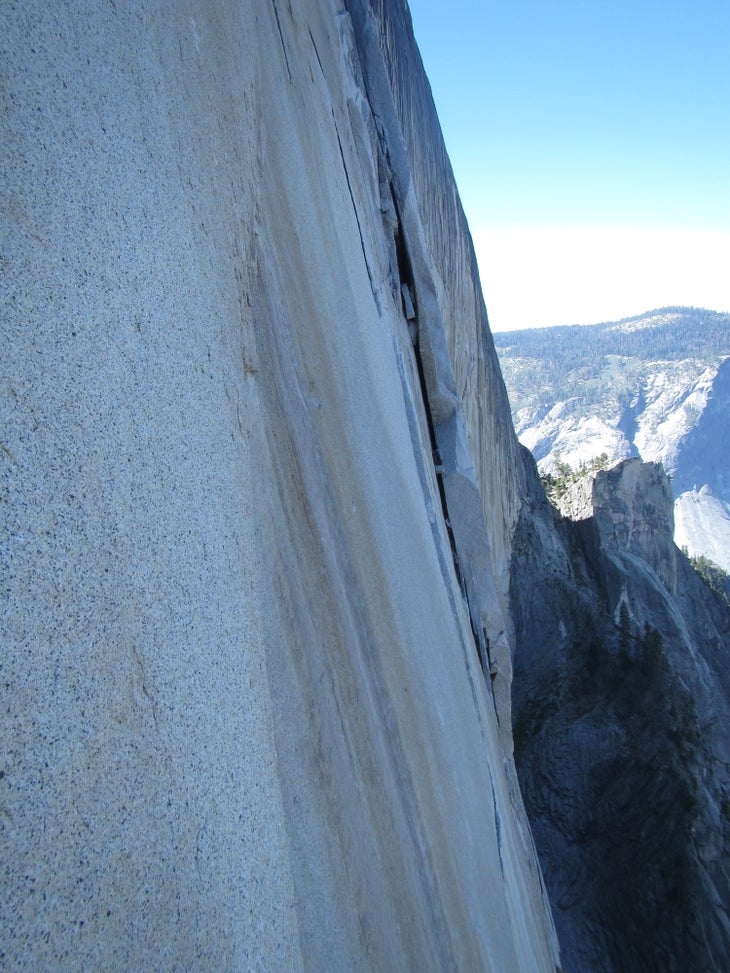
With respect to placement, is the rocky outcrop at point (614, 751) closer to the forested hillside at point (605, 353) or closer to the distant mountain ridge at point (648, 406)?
the distant mountain ridge at point (648, 406)

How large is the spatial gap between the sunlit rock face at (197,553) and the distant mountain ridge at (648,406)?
286 feet

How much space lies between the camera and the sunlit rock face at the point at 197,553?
1.00 meters

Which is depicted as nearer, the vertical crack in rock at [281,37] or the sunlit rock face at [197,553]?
the sunlit rock face at [197,553]

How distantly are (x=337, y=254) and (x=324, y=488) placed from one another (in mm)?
1667

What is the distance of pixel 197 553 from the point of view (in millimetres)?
1398

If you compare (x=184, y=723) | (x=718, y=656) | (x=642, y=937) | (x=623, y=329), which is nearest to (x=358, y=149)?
(x=184, y=723)

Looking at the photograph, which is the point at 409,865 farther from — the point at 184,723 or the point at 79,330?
the point at 79,330

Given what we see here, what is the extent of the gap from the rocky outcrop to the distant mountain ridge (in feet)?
238

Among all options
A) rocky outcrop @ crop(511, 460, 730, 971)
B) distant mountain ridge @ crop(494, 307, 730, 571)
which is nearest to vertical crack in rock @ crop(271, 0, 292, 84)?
rocky outcrop @ crop(511, 460, 730, 971)

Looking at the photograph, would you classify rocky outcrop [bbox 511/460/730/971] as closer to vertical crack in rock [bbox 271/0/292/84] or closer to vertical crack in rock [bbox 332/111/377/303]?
vertical crack in rock [bbox 332/111/377/303]

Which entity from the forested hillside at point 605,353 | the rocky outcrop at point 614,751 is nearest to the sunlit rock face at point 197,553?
the rocky outcrop at point 614,751

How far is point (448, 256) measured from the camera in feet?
31.8

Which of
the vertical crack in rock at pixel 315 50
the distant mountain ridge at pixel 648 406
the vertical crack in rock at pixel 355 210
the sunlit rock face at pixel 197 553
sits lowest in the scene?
the distant mountain ridge at pixel 648 406

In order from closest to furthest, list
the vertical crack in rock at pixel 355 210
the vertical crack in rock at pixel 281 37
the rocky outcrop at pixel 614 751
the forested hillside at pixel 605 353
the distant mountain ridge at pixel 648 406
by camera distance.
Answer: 1. the vertical crack in rock at pixel 281 37
2. the vertical crack in rock at pixel 355 210
3. the rocky outcrop at pixel 614 751
4. the distant mountain ridge at pixel 648 406
5. the forested hillside at pixel 605 353
